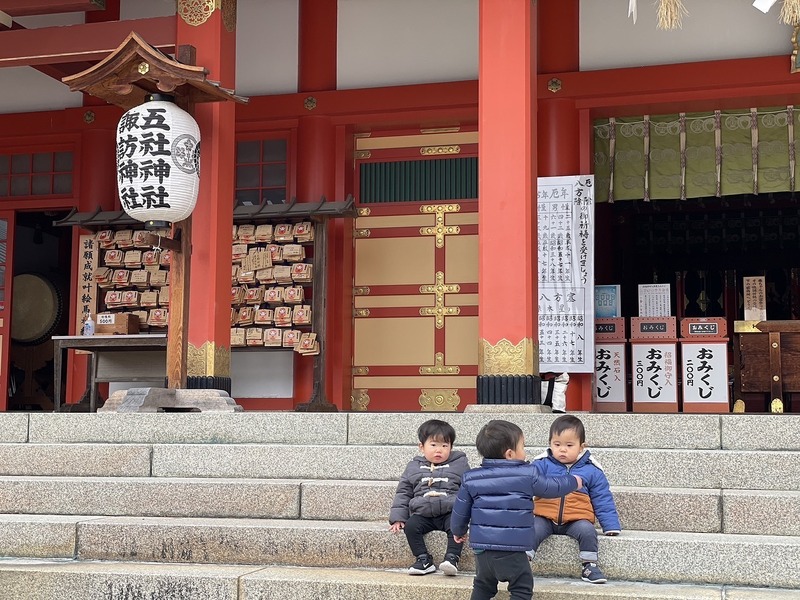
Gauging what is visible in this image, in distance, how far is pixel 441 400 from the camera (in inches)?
379

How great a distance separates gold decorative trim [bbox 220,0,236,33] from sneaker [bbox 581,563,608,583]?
5393 mm

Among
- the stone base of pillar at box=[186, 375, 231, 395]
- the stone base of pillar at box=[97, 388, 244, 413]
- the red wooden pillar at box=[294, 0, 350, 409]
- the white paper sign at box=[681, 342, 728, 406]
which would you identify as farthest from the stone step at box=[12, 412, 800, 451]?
the white paper sign at box=[681, 342, 728, 406]

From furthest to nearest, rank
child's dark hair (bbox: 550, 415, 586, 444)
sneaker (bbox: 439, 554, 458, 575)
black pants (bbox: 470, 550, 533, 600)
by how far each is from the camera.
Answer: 1. child's dark hair (bbox: 550, 415, 586, 444)
2. sneaker (bbox: 439, 554, 458, 575)
3. black pants (bbox: 470, 550, 533, 600)

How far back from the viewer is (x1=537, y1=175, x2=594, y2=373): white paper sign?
9195 millimetres

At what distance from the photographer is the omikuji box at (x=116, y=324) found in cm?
945

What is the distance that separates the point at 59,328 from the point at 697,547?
36.3 feet

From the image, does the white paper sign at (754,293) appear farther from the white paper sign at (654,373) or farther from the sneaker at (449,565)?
the sneaker at (449,565)

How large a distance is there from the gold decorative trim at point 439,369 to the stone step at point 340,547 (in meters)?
4.77

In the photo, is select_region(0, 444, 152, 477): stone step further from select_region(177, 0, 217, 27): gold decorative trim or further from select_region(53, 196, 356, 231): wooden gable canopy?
select_region(53, 196, 356, 231): wooden gable canopy

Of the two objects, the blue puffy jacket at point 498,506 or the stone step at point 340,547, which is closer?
the blue puffy jacket at point 498,506

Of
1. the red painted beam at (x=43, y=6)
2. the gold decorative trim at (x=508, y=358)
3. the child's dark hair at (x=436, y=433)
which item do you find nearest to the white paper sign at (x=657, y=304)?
the gold decorative trim at (x=508, y=358)

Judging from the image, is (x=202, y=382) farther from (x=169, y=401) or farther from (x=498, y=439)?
(x=498, y=439)

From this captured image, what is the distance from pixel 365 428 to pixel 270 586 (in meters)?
1.56

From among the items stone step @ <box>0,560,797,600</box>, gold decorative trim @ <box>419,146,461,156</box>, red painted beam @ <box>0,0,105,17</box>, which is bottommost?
stone step @ <box>0,560,797,600</box>
